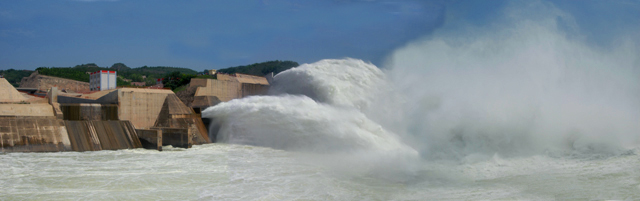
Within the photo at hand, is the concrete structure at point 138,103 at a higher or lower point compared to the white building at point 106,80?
lower

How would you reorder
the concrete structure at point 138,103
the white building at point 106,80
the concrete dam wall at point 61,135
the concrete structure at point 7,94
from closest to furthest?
the concrete dam wall at point 61,135 → the concrete structure at point 7,94 → the concrete structure at point 138,103 → the white building at point 106,80

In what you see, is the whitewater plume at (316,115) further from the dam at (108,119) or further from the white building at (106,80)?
the white building at (106,80)

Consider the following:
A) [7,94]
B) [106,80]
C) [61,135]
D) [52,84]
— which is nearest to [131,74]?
[52,84]

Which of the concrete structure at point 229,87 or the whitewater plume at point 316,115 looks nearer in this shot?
the whitewater plume at point 316,115

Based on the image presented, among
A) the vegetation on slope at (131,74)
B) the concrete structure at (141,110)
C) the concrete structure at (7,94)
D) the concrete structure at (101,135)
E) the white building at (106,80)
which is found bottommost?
the concrete structure at (101,135)

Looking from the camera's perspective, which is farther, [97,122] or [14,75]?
[14,75]

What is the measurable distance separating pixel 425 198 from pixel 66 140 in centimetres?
1826

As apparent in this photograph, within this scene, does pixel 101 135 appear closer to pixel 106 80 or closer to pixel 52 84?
pixel 106 80

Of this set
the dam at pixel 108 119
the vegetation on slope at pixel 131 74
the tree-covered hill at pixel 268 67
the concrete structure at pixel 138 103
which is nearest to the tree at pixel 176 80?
the vegetation on slope at pixel 131 74

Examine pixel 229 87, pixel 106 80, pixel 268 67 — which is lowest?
pixel 229 87

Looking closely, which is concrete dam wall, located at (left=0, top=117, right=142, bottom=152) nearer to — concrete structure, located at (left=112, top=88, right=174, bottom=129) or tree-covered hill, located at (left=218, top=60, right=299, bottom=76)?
concrete structure, located at (left=112, top=88, right=174, bottom=129)

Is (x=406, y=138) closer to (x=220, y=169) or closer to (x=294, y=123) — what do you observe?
(x=294, y=123)

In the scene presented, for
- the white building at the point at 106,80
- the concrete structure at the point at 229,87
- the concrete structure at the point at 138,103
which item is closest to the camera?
the concrete structure at the point at 138,103

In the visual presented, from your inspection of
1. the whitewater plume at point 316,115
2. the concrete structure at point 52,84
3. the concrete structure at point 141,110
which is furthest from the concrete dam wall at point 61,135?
the concrete structure at point 52,84
